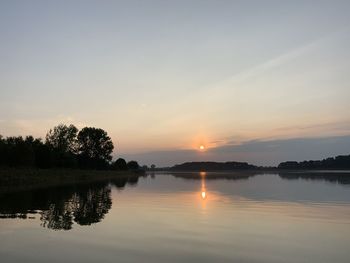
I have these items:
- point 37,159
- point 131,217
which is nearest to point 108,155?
point 37,159

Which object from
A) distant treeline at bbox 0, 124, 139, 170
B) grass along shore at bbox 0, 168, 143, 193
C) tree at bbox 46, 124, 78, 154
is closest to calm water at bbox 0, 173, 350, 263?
grass along shore at bbox 0, 168, 143, 193

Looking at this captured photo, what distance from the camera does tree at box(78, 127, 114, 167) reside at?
16350 cm

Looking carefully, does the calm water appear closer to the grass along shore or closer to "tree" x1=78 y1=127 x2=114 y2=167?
the grass along shore

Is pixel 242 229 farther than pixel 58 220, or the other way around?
pixel 58 220

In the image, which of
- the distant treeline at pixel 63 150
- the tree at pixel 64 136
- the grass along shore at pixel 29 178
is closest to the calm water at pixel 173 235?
the grass along shore at pixel 29 178

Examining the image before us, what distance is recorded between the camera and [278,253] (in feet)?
53.3

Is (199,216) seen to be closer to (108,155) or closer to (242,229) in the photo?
(242,229)

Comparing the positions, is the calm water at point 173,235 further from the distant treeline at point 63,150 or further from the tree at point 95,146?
the tree at point 95,146

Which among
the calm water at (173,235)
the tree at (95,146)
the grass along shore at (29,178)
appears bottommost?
the calm water at (173,235)

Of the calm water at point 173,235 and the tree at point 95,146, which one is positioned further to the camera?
the tree at point 95,146

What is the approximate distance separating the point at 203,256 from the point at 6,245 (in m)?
7.96

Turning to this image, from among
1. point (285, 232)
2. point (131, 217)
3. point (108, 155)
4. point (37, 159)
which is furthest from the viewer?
point (108, 155)

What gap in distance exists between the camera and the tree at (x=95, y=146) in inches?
6437

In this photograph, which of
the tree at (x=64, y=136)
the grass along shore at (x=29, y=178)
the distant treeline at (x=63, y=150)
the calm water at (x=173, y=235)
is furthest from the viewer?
the tree at (x=64, y=136)
